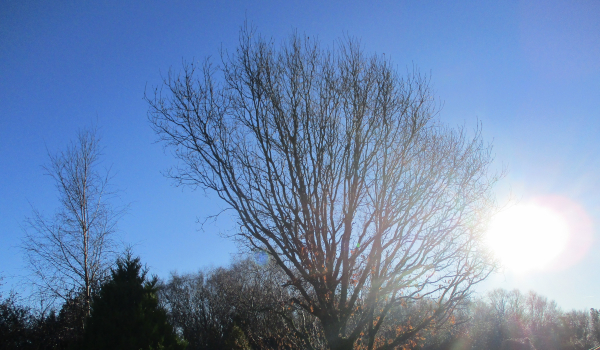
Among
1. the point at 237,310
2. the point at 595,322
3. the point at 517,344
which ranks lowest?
the point at 595,322

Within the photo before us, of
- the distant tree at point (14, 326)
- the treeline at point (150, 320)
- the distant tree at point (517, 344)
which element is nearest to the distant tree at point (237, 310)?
the treeline at point (150, 320)

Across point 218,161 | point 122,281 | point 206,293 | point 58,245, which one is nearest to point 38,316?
point 58,245

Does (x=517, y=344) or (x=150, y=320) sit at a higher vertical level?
(x=150, y=320)

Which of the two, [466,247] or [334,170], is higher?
[334,170]

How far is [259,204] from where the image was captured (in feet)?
21.0

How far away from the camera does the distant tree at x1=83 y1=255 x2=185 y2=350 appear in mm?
8883

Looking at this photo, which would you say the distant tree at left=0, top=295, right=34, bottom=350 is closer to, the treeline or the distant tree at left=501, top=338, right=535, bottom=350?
the treeline

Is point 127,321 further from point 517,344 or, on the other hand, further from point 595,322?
point 595,322

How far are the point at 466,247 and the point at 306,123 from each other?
380 cm

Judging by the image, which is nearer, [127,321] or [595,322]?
[127,321]

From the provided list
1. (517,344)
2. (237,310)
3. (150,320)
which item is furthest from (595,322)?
(150,320)

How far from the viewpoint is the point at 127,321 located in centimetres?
925

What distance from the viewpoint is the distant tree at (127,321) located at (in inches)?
350

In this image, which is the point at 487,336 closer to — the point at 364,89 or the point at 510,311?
the point at 510,311
